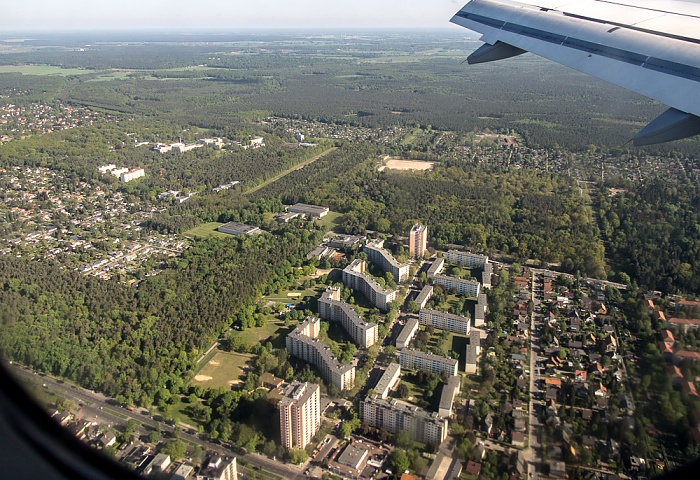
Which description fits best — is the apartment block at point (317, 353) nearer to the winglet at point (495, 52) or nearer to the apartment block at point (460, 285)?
the apartment block at point (460, 285)

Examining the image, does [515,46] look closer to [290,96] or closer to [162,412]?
[162,412]

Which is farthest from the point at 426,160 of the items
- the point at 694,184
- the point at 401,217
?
the point at 694,184

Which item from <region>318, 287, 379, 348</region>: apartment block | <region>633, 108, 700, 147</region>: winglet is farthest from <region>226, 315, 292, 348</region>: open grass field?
<region>633, 108, 700, 147</region>: winglet

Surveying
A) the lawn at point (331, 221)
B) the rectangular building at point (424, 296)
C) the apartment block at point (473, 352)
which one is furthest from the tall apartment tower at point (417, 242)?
the apartment block at point (473, 352)

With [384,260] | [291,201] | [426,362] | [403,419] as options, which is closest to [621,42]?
[403,419]

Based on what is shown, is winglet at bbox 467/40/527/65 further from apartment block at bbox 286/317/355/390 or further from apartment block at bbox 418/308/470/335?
apartment block at bbox 418/308/470/335

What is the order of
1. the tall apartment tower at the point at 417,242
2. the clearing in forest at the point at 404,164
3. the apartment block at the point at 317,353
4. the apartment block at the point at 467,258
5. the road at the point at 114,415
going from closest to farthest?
1. the road at the point at 114,415
2. the apartment block at the point at 317,353
3. the apartment block at the point at 467,258
4. the tall apartment tower at the point at 417,242
5. the clearing in forest at the point at 404,164

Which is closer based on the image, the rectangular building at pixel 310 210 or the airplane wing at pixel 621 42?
the airplane wing at pixel 621 42
